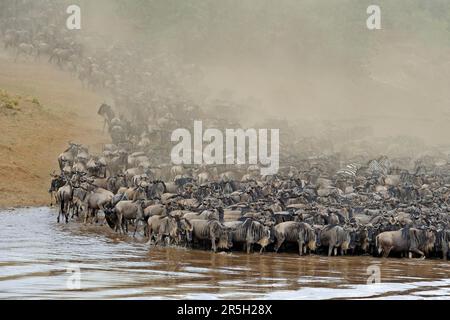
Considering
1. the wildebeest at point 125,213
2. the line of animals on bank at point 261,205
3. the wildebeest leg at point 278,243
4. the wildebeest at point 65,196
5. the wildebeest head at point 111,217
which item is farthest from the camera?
the wildebeest at point 65,196

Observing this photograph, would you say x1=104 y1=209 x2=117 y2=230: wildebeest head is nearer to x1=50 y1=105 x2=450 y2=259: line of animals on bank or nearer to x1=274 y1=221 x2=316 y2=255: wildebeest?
x1=50 y1=105 x2=450 y2=259: line of animals on bank

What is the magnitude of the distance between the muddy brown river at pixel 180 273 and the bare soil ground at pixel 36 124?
810 cm

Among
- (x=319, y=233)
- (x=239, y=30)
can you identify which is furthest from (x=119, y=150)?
(x=239, y=30)

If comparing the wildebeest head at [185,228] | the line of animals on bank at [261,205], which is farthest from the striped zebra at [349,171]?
the wildebeest head at [185,228]

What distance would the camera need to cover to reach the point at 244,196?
80.6ft

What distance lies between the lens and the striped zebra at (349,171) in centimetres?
3041

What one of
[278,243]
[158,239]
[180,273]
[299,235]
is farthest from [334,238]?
[180,273]

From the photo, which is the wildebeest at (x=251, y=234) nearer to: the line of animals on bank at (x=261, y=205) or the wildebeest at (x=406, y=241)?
the line of animals on bank at (x=261, y=205)

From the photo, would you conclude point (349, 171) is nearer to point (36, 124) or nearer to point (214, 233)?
point (36, 124)

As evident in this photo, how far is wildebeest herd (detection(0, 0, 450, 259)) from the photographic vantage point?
20672 millimetres

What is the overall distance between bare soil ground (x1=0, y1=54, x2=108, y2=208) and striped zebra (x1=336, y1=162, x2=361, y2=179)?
9.71 m

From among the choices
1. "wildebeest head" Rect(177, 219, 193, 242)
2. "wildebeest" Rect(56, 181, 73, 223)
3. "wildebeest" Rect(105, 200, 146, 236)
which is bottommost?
"wildebeest head" Rect(177, 219, 193, 242)

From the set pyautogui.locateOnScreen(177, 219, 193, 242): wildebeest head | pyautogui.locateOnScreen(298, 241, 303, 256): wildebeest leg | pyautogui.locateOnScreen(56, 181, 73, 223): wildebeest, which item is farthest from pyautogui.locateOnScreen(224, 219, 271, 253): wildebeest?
pyautogui.locateOnScreen(56, 181, 73, 223): wildebeest

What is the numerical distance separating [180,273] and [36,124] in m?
20.4
